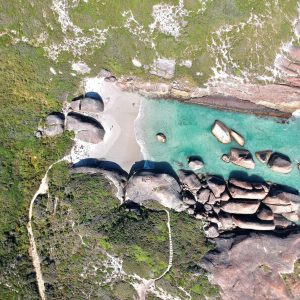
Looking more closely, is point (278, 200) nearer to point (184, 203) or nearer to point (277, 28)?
point (184, 203)

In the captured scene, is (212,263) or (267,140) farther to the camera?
(267,140)

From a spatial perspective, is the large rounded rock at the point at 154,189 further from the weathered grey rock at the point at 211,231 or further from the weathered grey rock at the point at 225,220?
the weathered grey rock at the point at 225,220

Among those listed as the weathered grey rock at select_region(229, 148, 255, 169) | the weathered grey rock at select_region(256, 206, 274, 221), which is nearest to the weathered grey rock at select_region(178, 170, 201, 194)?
the weathered grey rock at select_region(229, 148, 255, 169)

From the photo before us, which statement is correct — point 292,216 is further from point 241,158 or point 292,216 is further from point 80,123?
point 80,123

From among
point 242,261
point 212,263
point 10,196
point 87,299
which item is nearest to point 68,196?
point 10,196

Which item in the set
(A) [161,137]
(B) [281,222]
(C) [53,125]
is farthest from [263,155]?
(C) [53,125]

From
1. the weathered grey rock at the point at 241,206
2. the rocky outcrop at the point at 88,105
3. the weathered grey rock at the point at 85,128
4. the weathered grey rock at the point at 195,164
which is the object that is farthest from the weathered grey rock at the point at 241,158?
the rocky outcrop at the point at 88,105

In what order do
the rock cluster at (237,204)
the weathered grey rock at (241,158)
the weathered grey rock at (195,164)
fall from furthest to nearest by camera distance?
the weathered grey rock at (241,158) < the weathered grey rock at (195,164) < the rock cluster at (237,204)
